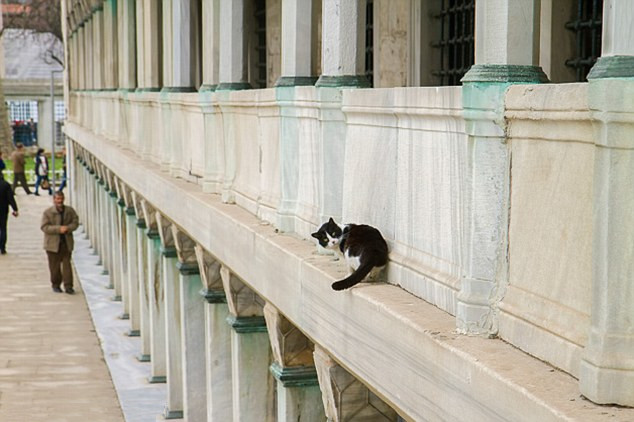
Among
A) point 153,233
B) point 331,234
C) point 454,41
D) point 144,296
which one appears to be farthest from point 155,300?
point 331,234

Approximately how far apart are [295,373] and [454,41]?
310cm

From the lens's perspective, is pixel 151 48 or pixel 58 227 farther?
pixel 58 227

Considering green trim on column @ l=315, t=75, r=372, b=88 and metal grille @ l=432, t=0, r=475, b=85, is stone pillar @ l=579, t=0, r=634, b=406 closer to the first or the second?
green trim on column @ l=315, t=75, r=372, b=88

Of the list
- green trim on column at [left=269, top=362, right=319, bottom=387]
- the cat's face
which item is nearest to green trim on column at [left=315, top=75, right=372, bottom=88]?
the cat's face

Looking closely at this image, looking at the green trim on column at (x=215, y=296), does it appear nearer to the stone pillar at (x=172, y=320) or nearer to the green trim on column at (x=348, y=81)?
the stone pillar at (x=172, y=320)

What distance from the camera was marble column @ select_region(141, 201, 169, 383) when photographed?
1753 centimetres

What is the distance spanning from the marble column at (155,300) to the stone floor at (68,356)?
0.27 metres

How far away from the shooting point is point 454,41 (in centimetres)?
1030

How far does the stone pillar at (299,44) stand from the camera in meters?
8.44

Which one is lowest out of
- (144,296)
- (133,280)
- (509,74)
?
(133,280)

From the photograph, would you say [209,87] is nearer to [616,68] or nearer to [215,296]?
[215,296]

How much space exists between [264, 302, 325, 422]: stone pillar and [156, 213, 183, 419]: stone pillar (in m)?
7.00

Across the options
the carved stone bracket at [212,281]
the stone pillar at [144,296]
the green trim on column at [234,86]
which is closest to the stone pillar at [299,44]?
the green trim on column at [234,86]

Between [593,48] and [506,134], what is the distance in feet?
11.4
